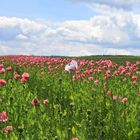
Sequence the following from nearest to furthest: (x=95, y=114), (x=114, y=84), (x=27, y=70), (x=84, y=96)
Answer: (x=95, y=114) < (x=84, y=96) < (x=114, y=84) < (x=27, y=70)

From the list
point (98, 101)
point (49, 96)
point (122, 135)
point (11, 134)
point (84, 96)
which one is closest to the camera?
point (11, 134)

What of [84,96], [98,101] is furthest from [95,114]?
[84,96]

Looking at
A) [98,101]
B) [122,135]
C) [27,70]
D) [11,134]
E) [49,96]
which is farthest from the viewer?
[27,70]

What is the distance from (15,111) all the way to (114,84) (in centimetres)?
459

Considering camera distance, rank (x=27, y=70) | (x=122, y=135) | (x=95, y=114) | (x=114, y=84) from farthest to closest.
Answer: (x=27, y=70)
(x=114, y=84)
(x=95, y=114)
(x=122, y=135)

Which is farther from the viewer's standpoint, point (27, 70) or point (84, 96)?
point (27, 70)

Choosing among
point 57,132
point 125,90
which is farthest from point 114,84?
point 57,132

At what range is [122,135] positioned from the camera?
7.60 m

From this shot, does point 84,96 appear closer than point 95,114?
No

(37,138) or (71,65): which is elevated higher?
(71,65)

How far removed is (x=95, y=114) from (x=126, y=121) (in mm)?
1170

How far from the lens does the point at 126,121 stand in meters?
7.98

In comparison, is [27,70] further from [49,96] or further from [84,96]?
[84,96]

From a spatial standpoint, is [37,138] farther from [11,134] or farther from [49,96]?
[49,96]
